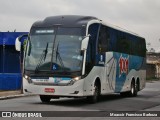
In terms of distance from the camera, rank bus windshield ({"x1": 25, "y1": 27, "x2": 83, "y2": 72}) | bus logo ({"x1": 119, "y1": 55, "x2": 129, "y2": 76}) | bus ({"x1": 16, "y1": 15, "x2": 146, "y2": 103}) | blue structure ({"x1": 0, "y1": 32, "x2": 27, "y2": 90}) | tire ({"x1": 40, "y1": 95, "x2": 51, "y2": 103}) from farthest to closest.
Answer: blue structure ({"x1": 0, "y1": 32, "x2": 27, "y2": 90}) < bus logo ({"x1": 119, "y1": 55, "x2": 129, "y2": 76}) < tire ({"x1": 40, "y1": 95, "x2": 51, "y2": 103}) < bus windshield ({"x1": 25, "y1": 27, "x2": 83, "y2": 72}) < bus ({"x1": 16, "y1": 15, "x2": 146, "y2": 103})

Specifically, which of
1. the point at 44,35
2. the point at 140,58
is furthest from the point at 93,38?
the point at 140,58

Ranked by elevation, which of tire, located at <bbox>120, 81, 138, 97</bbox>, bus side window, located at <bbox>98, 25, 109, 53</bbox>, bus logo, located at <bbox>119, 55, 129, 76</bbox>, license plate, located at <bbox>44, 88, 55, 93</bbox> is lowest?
tire, located at <bbox>120, 81, 138, 97</bbox>

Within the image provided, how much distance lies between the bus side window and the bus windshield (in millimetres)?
2021

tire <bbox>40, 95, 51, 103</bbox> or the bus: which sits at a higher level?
the bus

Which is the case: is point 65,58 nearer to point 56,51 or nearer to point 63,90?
point 56,51

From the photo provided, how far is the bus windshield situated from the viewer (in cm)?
1909

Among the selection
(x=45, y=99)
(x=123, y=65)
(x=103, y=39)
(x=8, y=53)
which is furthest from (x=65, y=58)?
(x=8, y=53)

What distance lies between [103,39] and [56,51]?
332cm

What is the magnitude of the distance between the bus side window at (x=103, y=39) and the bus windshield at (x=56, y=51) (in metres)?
2.02

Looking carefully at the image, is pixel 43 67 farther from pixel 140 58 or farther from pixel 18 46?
pixel 140 58

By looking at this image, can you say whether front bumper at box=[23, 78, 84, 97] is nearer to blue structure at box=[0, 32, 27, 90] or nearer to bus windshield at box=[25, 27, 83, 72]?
bus windshield at box=[25, 27, 83, 72]

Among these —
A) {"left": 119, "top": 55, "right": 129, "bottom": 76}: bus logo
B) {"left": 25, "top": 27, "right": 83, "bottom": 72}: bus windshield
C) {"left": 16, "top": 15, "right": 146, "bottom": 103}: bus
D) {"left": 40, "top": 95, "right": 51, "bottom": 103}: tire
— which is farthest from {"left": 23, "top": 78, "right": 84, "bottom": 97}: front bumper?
{"left": 119, "top": 55, "right": 129, "bottom": 76}: bus logo

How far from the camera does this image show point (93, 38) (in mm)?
20297

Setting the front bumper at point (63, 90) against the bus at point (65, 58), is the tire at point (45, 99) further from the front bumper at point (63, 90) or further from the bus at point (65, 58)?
the front bumper at point (63, 90)
